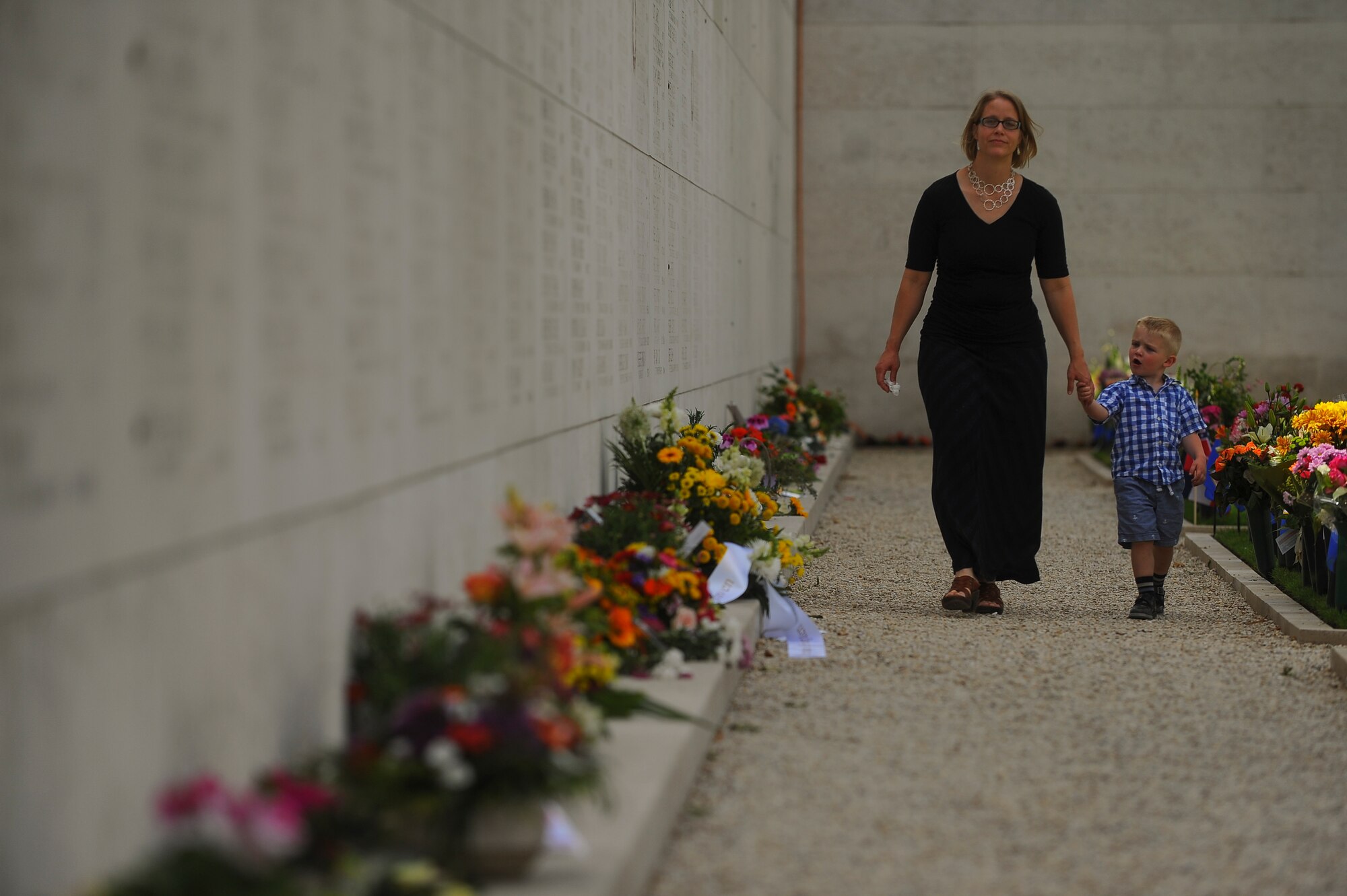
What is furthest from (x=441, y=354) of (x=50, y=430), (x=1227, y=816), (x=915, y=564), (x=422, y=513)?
(x=915, y=564)

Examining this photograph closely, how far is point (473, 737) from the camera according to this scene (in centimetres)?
241

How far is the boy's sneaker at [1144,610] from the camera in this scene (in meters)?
5.72

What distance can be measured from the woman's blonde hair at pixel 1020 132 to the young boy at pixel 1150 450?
74cm

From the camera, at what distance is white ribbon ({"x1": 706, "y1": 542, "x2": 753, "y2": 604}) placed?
16.0 feet

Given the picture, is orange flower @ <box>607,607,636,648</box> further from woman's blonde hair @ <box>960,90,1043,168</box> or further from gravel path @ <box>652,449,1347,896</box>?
woman's blonde hair @ <box>960,90,1043,168</box>

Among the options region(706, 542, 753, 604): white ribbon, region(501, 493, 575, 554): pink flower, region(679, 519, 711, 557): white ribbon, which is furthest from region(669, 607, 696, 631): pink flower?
region(501, 493, 575, 554): pink flower

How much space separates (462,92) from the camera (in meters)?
3.54

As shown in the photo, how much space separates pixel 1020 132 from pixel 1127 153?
9063 millimetres

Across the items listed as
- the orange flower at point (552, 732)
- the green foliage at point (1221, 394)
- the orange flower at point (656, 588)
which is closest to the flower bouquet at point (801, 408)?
the green foliage at point (1221, 394)

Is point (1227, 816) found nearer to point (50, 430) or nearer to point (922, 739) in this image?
point (922, 739)

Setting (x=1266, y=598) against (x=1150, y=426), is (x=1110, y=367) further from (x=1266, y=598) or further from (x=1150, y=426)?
(x=1150, y=426)

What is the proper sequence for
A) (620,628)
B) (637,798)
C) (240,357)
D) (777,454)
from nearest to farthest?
(240,357)
(637,798)
(620,628)
(777,454)

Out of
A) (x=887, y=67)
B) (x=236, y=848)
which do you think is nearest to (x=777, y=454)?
(x=236, y=848)

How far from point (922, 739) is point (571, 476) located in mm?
1392
